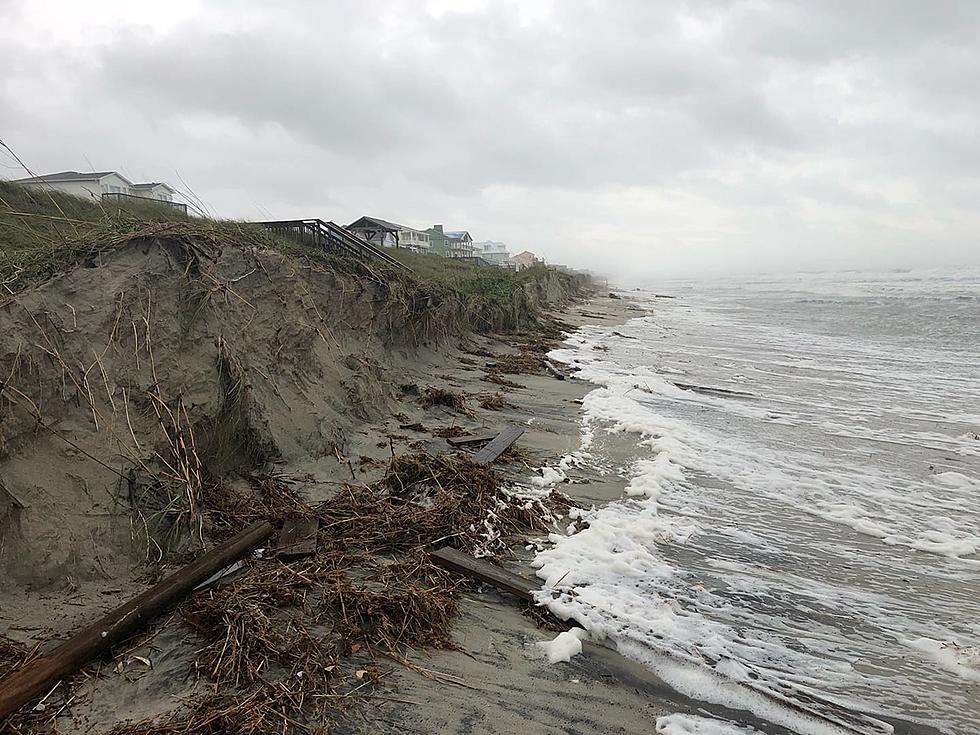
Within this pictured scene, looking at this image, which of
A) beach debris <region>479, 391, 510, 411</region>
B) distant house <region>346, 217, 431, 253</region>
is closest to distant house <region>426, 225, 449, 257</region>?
distant house <region>346, 217, 431, 253</region>

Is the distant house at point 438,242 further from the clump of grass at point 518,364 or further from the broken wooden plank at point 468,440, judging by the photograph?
the broken wooden plank at point 468,440

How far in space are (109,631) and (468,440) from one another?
5.02 metres

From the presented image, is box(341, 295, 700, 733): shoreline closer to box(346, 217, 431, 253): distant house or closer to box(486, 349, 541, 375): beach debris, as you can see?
box(486, 349, 541, 375): beach debris

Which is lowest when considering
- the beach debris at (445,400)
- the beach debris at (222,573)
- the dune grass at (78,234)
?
the beach debris at (222,573)

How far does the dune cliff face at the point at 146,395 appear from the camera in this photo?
14.2ft

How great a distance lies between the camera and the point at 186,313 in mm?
6051

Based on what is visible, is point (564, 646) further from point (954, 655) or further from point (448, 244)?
point (448, 244)

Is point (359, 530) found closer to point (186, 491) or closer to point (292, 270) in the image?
point (186, 491)

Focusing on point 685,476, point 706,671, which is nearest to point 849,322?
point 685,476

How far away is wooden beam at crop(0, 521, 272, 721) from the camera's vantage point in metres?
3.05

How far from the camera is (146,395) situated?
5281mm

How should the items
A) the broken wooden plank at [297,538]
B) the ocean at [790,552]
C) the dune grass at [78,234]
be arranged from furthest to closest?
the dune grass at [78,234] < the broken wooden plank at [297,538] < the ocean at [790,552]

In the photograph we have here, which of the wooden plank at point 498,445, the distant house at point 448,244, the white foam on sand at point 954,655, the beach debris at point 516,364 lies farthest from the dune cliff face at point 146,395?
the distant house at point 448,244

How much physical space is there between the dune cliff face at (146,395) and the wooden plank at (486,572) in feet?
8.05
